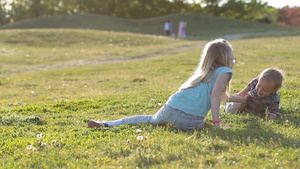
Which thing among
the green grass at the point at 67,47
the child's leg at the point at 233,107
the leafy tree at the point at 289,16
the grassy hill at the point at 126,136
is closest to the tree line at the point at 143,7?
the leafy tree at the point at 289,16

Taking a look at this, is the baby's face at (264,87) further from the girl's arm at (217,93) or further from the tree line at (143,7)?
the tree line at (143,7)

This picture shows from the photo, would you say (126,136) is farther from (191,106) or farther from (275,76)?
(275,76)

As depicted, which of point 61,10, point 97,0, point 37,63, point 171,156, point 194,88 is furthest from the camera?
point 61,10

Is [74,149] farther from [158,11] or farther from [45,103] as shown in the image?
[158,11]

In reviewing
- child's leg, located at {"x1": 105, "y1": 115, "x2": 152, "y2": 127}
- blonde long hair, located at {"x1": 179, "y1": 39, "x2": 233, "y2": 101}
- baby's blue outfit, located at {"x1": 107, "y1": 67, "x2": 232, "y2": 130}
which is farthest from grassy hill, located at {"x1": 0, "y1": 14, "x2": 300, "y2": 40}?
baby's blue outfit, located at {"x1": 107, "y1": 67, "x2": 232, "y2": 130}

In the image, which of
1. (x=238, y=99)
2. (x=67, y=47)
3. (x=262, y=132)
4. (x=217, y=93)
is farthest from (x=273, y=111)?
(x=67, y=47)

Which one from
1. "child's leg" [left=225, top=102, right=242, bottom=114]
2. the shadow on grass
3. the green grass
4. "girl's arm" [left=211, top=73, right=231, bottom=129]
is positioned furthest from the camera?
the green grass

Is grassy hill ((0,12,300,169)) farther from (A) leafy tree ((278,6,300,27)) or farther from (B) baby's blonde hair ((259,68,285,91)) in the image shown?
(A) leafy tree ((278,6,300,27))

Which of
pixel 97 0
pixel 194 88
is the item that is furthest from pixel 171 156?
pixel 97 0

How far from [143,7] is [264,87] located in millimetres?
74725

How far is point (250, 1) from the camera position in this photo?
78.8m

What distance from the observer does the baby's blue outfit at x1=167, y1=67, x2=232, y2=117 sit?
5.78 meters

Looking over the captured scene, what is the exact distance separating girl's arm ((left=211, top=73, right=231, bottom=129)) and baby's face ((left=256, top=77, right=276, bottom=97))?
1153mm

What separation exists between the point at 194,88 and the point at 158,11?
250 ft
